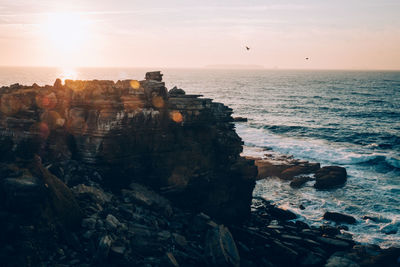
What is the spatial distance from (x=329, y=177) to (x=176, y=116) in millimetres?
20908

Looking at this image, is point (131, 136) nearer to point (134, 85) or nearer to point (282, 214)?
point (134, 85)

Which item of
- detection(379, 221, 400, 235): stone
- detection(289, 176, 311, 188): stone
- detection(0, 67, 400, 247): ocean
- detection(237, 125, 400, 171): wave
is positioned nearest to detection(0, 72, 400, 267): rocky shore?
detection(379, 221, 400, 235): stone

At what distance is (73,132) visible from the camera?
797 inches

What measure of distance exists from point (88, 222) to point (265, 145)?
41.4 metres

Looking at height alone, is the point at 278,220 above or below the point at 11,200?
below

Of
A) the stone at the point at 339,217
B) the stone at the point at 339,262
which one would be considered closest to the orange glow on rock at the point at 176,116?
the stone at the point at 339,262

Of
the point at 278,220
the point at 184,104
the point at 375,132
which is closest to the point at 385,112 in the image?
the point at 375,132

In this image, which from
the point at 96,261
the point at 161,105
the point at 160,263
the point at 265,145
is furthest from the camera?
the point at 265,145

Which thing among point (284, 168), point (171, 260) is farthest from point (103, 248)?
point (284, 168)

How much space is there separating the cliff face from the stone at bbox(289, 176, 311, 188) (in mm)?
12002

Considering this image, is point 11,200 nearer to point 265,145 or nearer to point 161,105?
point 161,105

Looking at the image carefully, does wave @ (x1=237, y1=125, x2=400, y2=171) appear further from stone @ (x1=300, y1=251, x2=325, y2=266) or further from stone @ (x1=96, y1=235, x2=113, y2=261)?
stone @ (x1=96, y1=235, x2=113, y2=261)

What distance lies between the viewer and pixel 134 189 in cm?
2003

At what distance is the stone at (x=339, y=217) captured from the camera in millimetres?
27734
